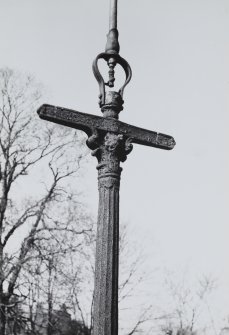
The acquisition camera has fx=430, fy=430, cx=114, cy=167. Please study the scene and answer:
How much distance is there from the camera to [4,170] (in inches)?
755

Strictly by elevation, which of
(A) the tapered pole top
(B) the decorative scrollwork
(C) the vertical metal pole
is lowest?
(C) the vertical metal pole

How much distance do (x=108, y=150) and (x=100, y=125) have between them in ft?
0.87

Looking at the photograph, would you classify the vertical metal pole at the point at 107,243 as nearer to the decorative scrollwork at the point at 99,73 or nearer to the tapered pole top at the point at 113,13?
the decorative scrollwork at the point at 99,73

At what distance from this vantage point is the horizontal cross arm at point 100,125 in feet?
13.4

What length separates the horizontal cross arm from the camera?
4078 millimetres

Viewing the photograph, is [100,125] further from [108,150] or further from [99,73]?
[99,73]

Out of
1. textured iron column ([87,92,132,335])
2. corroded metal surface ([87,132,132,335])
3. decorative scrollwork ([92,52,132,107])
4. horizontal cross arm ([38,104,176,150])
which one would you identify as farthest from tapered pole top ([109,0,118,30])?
corroded metal surface ([87,132,132,335])

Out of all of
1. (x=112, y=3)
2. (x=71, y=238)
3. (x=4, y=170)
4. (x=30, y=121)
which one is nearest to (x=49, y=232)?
(x=71, y=238)

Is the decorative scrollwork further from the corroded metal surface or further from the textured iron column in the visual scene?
the corroded metal surface

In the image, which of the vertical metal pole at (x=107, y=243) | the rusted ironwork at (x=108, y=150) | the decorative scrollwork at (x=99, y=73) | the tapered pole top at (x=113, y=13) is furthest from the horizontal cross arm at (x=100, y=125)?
the tapered pole top at (x=113, y=13)

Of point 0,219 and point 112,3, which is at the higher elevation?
point 0,219

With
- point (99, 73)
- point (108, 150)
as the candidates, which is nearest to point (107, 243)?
point (108, 150)

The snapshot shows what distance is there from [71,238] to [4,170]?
14.0 feet

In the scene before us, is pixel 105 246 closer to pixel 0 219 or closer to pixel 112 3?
pixel 112 3
